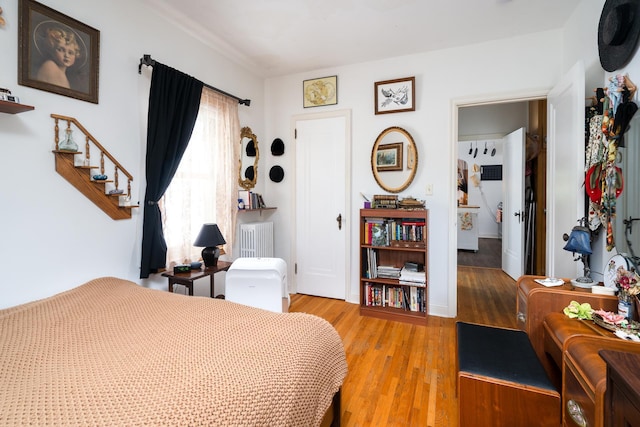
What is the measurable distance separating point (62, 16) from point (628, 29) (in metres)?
3.21

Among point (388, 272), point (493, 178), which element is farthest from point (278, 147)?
point (493, 178)

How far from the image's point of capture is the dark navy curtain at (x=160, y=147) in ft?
7.30

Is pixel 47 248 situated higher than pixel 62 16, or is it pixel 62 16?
pixel 62 16

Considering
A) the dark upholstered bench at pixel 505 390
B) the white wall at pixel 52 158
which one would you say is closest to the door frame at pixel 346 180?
the white wall at pixel 52 158

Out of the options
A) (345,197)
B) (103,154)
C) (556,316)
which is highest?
(103,154)

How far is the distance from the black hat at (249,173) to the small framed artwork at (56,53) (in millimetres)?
1643

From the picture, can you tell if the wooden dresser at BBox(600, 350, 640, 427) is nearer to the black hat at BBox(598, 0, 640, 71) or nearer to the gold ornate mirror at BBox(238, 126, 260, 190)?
the black hat at BBox(598, 0, 640, 71)

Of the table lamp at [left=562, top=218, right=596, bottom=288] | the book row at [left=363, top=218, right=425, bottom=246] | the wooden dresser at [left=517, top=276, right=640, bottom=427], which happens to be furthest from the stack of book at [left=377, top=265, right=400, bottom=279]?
the table lamp at [left=562, top=218, right=596, bottom=288]

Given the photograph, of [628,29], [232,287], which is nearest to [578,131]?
[628,29]

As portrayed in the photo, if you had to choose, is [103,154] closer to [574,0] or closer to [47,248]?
[47,248]

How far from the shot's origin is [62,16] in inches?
69.7

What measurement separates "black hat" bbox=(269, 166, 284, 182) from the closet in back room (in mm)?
3182

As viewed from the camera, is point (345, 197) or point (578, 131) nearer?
point (578, 131)

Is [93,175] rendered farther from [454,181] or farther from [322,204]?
[454,181]
